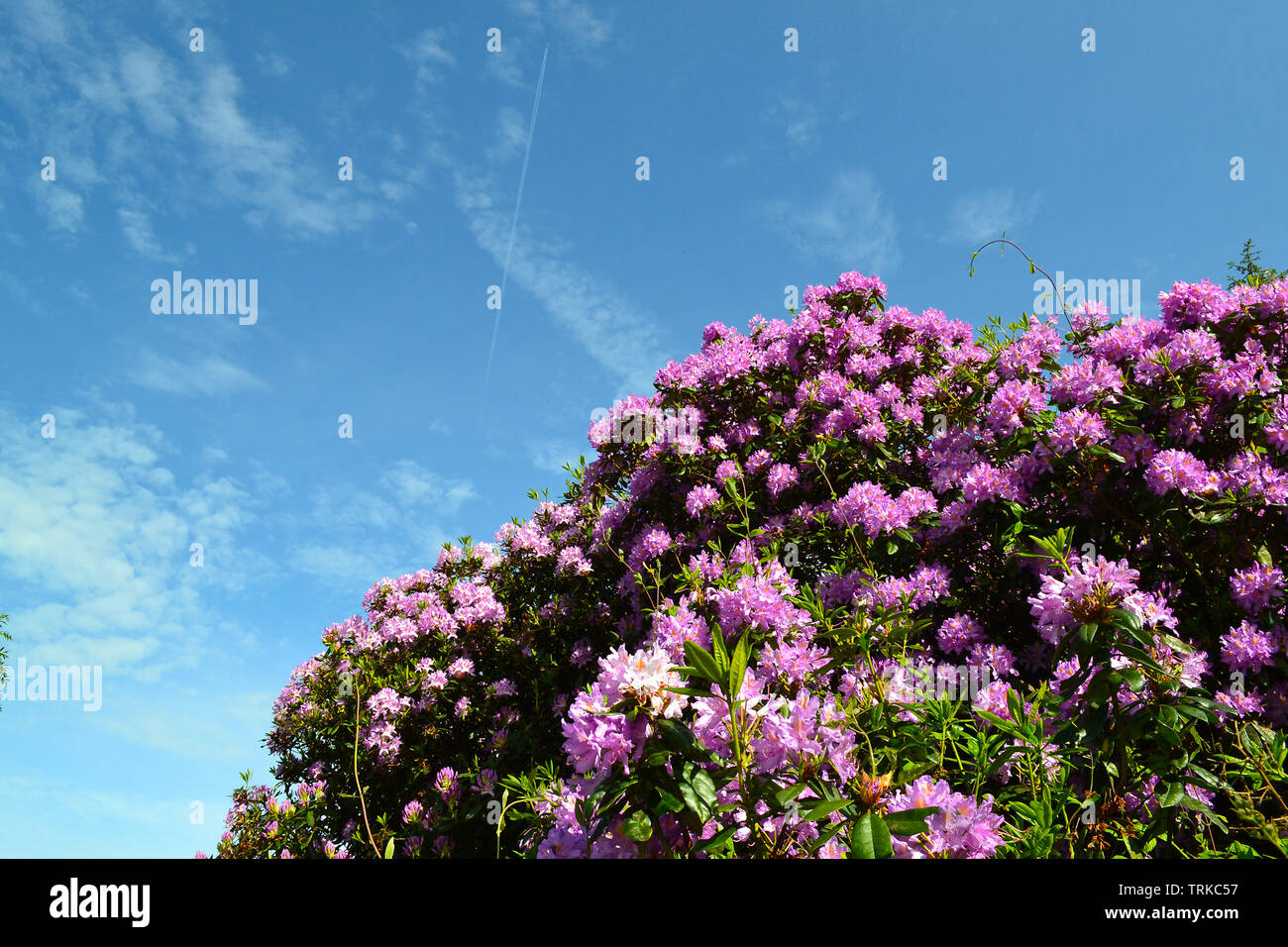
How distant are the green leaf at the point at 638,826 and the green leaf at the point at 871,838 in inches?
15.4

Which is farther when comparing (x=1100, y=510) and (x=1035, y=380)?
(x=1035, y=380)

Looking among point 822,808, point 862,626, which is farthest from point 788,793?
point 862,626

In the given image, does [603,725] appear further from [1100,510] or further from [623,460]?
[623,460]

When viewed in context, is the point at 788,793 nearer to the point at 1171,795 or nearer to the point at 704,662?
the point at 704,662

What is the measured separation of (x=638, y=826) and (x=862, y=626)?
4.29ft

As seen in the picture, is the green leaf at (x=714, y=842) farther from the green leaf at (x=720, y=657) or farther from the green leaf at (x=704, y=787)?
the green leaf at (x=720, y=657)

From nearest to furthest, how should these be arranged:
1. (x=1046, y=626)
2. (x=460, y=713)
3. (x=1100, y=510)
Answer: (x=1046, y=626)
(x=1100, y=510)
(x=460, y=713)

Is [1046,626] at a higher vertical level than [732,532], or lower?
lower

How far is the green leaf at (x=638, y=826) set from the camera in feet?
4.44

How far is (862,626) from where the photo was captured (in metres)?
2.41

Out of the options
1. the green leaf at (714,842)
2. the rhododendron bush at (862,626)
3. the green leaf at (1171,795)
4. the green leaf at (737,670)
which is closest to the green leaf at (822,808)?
the rhododendron bush at (862,626)

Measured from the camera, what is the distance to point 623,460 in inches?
214

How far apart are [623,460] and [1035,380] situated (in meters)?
2.87
